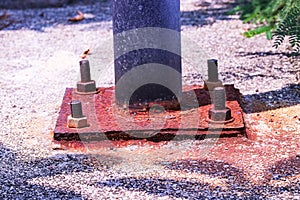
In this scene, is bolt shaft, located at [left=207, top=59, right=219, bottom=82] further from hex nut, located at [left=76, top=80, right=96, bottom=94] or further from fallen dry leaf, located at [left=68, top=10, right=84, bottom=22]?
fallen dry leaf, located at [left=68, top=10, right=84, bottom=22]

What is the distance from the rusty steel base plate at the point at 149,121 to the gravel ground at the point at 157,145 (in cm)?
8

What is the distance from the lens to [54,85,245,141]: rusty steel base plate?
4016 mm

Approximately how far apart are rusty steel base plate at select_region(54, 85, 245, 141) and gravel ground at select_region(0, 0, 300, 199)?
81 mm

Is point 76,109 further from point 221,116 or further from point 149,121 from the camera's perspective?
point 221,116

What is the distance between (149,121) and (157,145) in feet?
0.80

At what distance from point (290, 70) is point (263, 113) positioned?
124 cm

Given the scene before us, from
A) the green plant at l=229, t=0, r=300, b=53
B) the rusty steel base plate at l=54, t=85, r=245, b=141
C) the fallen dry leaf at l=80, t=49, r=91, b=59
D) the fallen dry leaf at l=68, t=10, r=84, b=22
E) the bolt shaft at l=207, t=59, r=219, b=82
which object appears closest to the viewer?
the rusty steel base plate at l=54, t=85, r=245, b=141

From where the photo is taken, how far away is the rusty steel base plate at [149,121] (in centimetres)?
402

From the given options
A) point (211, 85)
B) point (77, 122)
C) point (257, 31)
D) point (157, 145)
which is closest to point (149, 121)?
point (157, 145)

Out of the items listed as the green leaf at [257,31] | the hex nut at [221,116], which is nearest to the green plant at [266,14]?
the green leaf at [257,31]

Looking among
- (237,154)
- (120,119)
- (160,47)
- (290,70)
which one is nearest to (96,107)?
(120,119)

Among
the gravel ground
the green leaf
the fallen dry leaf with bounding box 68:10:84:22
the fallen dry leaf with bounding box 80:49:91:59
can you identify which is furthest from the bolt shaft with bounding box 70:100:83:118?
the fallen dry leaf with bounding box 68:10:84:22

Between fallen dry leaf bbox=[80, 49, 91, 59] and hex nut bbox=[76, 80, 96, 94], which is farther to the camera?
fallen dry leaf bbox=[80, 49, 91, 59]

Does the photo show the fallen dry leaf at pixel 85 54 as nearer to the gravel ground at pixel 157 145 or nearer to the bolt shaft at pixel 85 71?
the gravel ground at pixel 157 145
